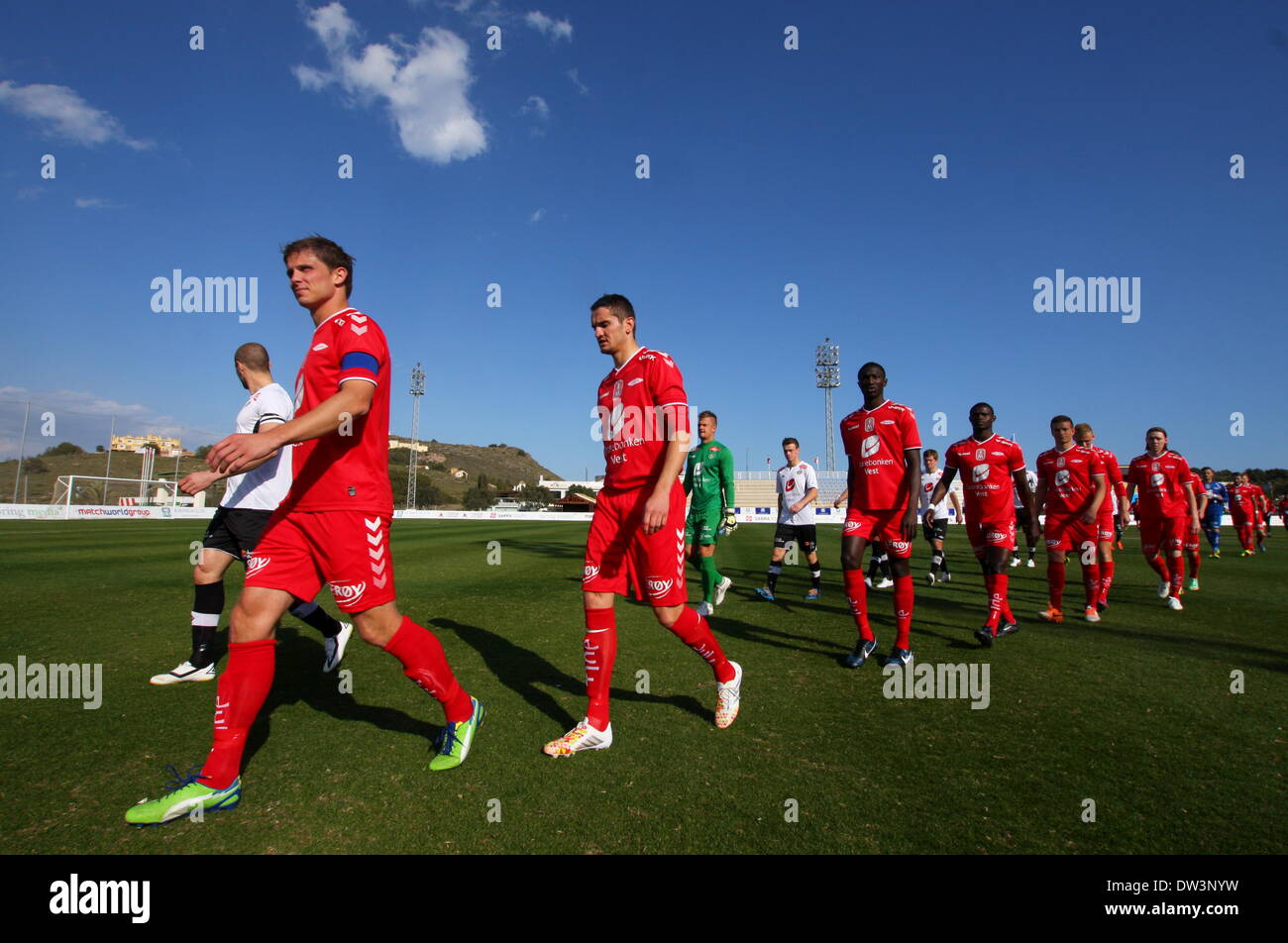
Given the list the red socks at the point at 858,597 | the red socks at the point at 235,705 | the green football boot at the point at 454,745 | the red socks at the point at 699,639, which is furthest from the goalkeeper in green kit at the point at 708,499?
the red socks at the point at 235,705

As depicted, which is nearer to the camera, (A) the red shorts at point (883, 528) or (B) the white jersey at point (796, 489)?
(A) the red shorts at point (883, 528)

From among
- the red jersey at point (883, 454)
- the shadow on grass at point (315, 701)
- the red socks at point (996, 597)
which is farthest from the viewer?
the red socks at point (996, 597)

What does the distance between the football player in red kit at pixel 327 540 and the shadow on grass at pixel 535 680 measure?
0.93 meters

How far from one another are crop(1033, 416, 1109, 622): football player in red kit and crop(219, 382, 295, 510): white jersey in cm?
775

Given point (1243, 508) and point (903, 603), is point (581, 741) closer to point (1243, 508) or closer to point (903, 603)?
point (903, 603)

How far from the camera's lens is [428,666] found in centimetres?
301

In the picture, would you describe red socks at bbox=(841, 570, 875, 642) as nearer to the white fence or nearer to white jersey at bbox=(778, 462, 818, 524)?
white jersey at bbox=(778, 462, 818, 524)

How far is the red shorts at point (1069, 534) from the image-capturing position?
7.50 meters

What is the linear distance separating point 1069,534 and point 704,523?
4.60 meters

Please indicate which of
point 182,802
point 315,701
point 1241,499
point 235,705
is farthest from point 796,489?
point 1241,499

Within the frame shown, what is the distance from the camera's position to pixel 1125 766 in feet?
9.96

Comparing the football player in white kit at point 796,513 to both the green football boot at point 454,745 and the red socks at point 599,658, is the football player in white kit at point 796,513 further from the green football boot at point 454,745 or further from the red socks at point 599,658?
the green football boot at point 454,745

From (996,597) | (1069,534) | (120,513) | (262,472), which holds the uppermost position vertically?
(262,472)
